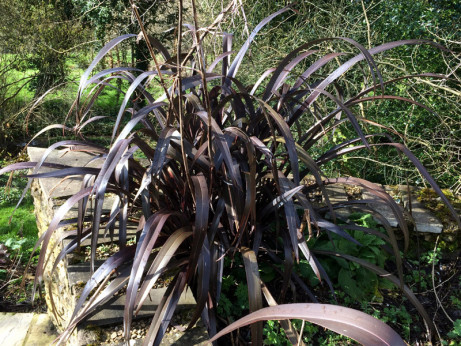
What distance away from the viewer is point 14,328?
83.0 inches

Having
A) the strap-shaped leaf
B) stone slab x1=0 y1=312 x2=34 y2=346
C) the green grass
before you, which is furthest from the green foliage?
the green grass

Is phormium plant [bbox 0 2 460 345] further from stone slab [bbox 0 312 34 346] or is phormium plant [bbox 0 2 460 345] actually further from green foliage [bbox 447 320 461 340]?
stone slab [bbox 0 312 34 346]

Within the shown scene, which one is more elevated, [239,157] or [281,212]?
[239,157]

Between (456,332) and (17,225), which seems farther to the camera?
(17,225)

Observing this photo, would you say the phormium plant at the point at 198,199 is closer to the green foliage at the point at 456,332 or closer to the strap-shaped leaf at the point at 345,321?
the green foliage at the point at 456,332

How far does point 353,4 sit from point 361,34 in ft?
1.03

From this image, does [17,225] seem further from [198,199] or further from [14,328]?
[198,199]

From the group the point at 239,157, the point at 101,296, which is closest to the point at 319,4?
the point at 239,157

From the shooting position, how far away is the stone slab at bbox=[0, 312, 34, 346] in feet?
6.58

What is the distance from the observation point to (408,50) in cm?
359

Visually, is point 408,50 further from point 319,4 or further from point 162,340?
point 162,340

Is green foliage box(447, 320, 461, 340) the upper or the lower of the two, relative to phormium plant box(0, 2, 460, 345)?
lower

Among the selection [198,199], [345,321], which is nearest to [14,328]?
[198,199]

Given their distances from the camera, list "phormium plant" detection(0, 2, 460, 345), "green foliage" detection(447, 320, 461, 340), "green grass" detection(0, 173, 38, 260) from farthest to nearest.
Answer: "green grass" detection(0, 173, 38, 260) < "green foliage" detection(447, 320, 461, 340) < "phormium plant" detection(0, 2, 460, 345)
